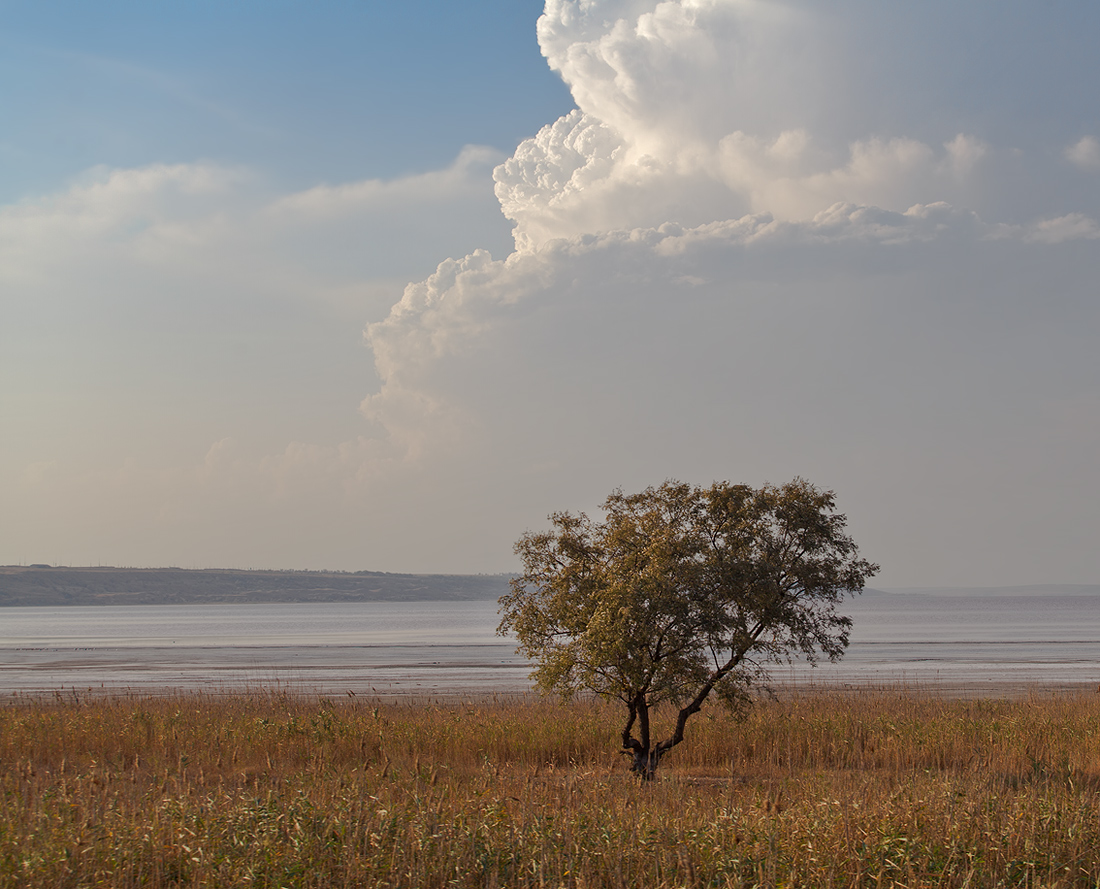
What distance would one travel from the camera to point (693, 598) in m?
14.7

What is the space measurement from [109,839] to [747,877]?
578cm

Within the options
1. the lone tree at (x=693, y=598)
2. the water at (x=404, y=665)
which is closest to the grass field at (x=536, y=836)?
the lone tree at (x=693, y=598)

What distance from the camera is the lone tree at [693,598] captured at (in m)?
14.5

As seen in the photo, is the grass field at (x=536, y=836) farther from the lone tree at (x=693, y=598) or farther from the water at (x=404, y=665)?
the water at (x=404, y=665)

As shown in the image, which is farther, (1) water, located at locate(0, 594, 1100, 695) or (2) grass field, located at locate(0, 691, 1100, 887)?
(1) water, located at locate(0, 594, 1100, 695)

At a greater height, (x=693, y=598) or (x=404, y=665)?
(x=693, y=598)

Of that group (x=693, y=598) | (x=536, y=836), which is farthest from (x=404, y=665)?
(x=536, y=836)

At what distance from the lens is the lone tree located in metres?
14.5

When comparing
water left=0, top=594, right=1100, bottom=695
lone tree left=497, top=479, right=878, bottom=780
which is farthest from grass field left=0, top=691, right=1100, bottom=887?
water left=0, top=594, right=1100, bottom=695

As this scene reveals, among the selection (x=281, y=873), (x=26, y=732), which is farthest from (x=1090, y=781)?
(x=26, y=732)

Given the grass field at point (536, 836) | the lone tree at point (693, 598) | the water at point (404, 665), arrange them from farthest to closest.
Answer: the water at point (404, 665), the lone tree at point (693, 598), the grass field at point (536, 836)

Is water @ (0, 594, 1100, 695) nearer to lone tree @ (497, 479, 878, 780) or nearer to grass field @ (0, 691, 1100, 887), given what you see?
lone tree @ (497, 479, 878, 780)

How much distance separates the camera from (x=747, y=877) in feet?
25.0

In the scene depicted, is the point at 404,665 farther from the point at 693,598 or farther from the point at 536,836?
the point at 536,836
